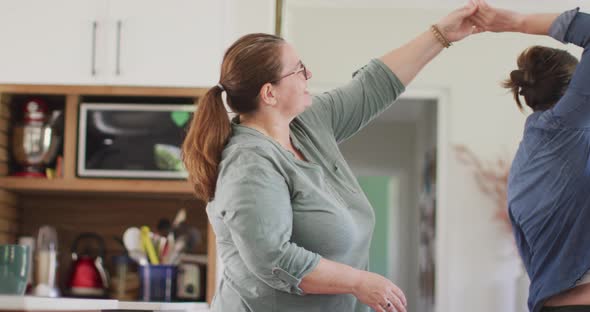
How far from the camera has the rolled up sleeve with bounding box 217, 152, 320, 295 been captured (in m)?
1.05

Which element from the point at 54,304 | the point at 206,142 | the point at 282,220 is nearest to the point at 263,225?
the point at 282,220

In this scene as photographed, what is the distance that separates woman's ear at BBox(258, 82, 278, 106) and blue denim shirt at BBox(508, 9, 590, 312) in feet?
1.44

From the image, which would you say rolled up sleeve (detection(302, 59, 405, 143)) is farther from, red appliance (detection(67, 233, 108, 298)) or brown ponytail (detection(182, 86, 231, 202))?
red appliance (detection(67, 233, 108, 298))

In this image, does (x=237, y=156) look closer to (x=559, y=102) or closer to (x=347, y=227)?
(x=347, y=227)

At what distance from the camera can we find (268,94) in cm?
120

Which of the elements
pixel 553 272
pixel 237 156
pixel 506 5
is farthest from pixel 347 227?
pixel 506 5

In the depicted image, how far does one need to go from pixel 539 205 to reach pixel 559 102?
0.58 feet

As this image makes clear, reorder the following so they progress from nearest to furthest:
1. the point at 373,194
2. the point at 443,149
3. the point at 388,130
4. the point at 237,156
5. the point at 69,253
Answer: the point at 237,156 → the point at 69,253 → the point at 443,149 → the point at 388,130 → the point at 373,194

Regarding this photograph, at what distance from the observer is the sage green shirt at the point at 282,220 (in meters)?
1.05

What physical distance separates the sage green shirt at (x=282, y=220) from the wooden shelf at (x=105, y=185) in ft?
3.19

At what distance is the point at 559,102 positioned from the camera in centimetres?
127

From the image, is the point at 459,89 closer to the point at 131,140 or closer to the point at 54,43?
the point at 131,140

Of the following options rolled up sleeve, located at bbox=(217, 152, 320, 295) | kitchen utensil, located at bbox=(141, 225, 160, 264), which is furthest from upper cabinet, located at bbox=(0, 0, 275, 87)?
rolled up sleeve, located at bbox=(217, 152, 320, 295)

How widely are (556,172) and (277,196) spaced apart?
504mm
